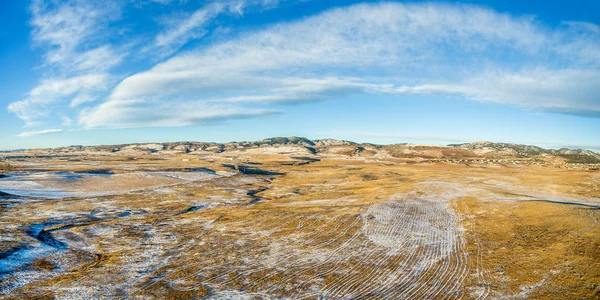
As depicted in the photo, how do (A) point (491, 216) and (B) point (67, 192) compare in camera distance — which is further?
(B) point (67, 192)

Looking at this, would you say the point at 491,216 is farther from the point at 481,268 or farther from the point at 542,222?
the point at 481,268

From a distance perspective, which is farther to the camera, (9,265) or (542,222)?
(542,222)

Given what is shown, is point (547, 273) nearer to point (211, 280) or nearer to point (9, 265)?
point (211, 280)

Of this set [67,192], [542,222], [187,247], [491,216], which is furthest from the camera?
[67,192]

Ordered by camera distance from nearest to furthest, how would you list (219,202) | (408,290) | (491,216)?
1. (408,290)
2. (491,216)
3. (219,202)

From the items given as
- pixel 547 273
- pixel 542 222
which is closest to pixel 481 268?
pixel 547 273

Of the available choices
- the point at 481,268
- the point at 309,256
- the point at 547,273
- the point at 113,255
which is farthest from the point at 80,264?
the point at 547,273

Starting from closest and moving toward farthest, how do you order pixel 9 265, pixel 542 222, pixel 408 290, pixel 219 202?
pixel 408 290
pixel 9 265
pixel 542 222
pixel 219 202

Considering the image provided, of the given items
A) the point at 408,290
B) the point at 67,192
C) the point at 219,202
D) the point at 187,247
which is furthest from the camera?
the point at 67,192
